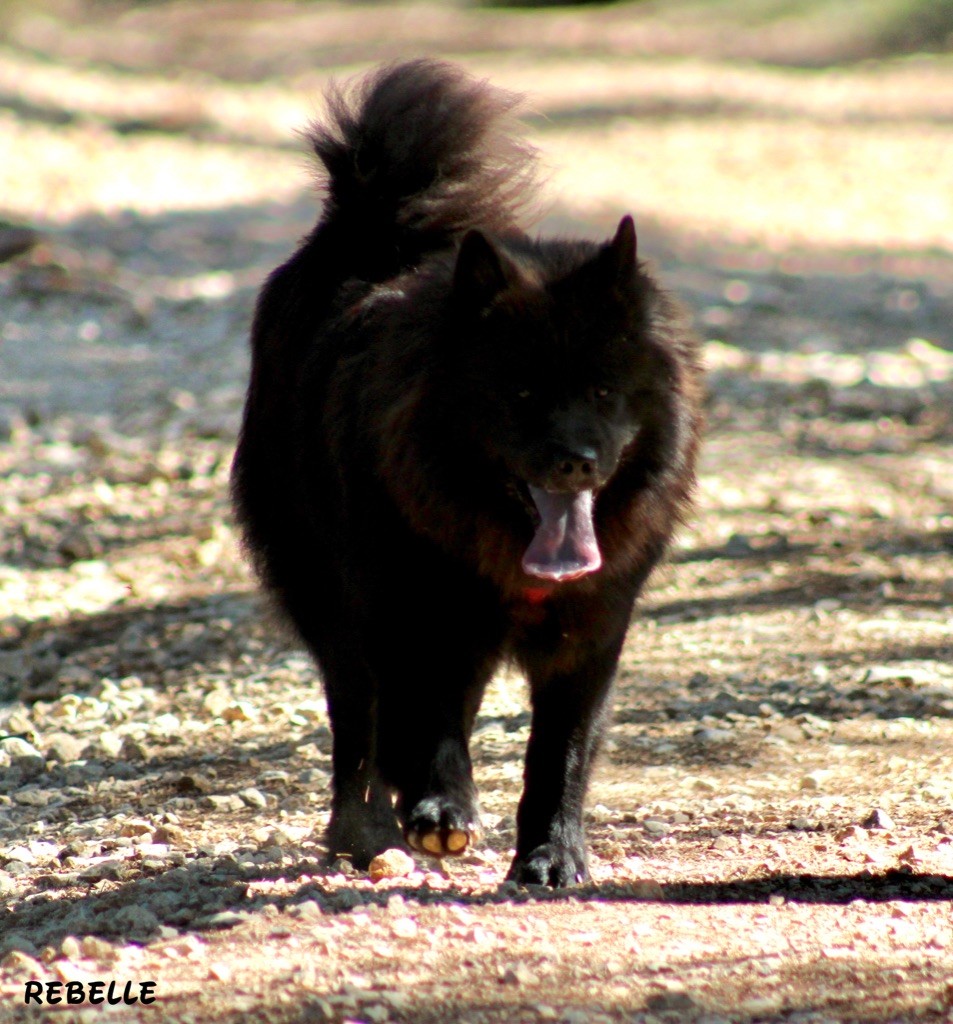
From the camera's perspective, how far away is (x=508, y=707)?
6680 millimetres

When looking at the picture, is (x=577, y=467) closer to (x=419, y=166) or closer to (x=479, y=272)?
(x=479, y=272)

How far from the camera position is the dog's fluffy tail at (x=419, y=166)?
5281mm

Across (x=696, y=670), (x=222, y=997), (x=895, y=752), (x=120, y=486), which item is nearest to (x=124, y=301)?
(x=120, y=486)

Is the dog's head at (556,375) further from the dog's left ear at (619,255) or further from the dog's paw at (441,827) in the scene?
the dog's paw at (441,827)

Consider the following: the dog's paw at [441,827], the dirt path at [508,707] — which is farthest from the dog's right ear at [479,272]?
the dirt path at [508,707]

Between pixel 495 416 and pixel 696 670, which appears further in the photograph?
pixel 696 670

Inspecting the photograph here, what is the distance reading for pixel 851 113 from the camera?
89.0 ft

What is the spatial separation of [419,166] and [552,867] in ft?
7.28

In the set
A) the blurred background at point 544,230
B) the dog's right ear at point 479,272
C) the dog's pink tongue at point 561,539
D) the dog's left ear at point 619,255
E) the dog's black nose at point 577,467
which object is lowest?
the blurred background at point 544,230

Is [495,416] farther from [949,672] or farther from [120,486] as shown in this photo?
[120,486]

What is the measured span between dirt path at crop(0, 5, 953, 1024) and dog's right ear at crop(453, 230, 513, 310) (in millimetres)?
1615

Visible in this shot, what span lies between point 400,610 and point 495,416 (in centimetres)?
61

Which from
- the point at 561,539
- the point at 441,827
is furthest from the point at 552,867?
the point at 561,539

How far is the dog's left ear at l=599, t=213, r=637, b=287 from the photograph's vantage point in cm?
455
